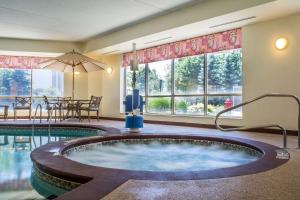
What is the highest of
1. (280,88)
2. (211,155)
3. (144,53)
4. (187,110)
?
(144,53)

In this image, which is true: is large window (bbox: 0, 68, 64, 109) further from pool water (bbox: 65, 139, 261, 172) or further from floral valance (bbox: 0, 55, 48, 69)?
pool water (bbox: 65, 139, 261, 172)

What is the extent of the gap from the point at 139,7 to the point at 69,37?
4.00 m

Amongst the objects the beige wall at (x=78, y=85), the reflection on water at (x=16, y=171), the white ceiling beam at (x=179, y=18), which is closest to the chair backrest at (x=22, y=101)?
the beige wall at (x=78, y=85)

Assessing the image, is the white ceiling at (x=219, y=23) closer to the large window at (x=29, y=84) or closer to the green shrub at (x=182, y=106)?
the green shrub at (x=182, y=106)

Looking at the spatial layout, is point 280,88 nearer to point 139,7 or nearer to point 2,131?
point 139,7

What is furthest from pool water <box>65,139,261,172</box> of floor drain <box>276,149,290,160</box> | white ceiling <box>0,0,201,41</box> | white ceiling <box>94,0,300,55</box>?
white ceiling <box>0,0,201,41</box>

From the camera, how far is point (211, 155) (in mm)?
4516

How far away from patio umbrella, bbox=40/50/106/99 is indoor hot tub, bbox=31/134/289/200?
13.3 feet

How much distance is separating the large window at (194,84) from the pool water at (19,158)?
9.53 ft

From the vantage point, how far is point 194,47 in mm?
7730

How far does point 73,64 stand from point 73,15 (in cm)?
265

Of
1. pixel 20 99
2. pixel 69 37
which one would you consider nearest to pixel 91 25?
pixel 69 37

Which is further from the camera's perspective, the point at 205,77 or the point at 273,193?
the point at 205,77

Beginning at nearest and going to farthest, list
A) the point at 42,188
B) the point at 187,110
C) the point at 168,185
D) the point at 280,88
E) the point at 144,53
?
1. the point at 168,185
2. the point at 42,188
3. the point at 280,88
4. the point at 187,110
5. the point at 144,53
